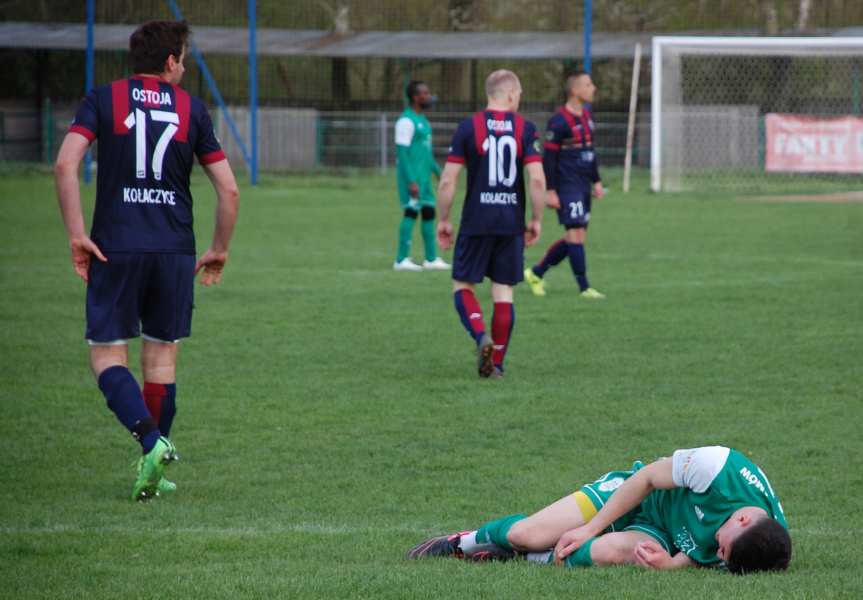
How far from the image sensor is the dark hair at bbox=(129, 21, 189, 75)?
6324mm

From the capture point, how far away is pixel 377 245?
743 inches

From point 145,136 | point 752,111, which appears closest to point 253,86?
point 752,111

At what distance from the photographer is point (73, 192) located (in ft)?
20.1

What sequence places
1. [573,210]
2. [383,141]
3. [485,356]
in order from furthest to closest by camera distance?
1. [383,141]
2. [573,210]
3. [485,356]

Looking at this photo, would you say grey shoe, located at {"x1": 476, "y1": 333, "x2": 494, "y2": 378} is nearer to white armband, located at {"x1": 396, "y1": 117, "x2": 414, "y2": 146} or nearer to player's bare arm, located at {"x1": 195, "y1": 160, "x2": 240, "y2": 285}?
player's bare arm, located at {"x1": 195, "y1": 160, "x2": 240, "y2": 285}

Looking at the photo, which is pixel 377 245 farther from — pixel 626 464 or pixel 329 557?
pixel 329 557

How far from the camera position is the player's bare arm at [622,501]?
4.87 metres

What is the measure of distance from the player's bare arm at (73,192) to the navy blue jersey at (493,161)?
3904 millimetres

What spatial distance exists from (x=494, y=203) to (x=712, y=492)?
5066 millimetres

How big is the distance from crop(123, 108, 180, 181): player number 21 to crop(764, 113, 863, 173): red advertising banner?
23900mm

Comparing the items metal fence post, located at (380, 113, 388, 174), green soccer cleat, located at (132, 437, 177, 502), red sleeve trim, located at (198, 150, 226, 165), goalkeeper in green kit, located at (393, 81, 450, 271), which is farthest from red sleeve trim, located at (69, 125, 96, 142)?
metal fence post, located at (380, 113, 388, 174)

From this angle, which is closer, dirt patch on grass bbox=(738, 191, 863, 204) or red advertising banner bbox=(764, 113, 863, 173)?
dirt patch on grass bbox=(738, 191, 863, 204)

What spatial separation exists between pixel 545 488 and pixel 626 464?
0.66 m

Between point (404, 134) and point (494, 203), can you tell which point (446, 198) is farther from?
point (404, 134)
